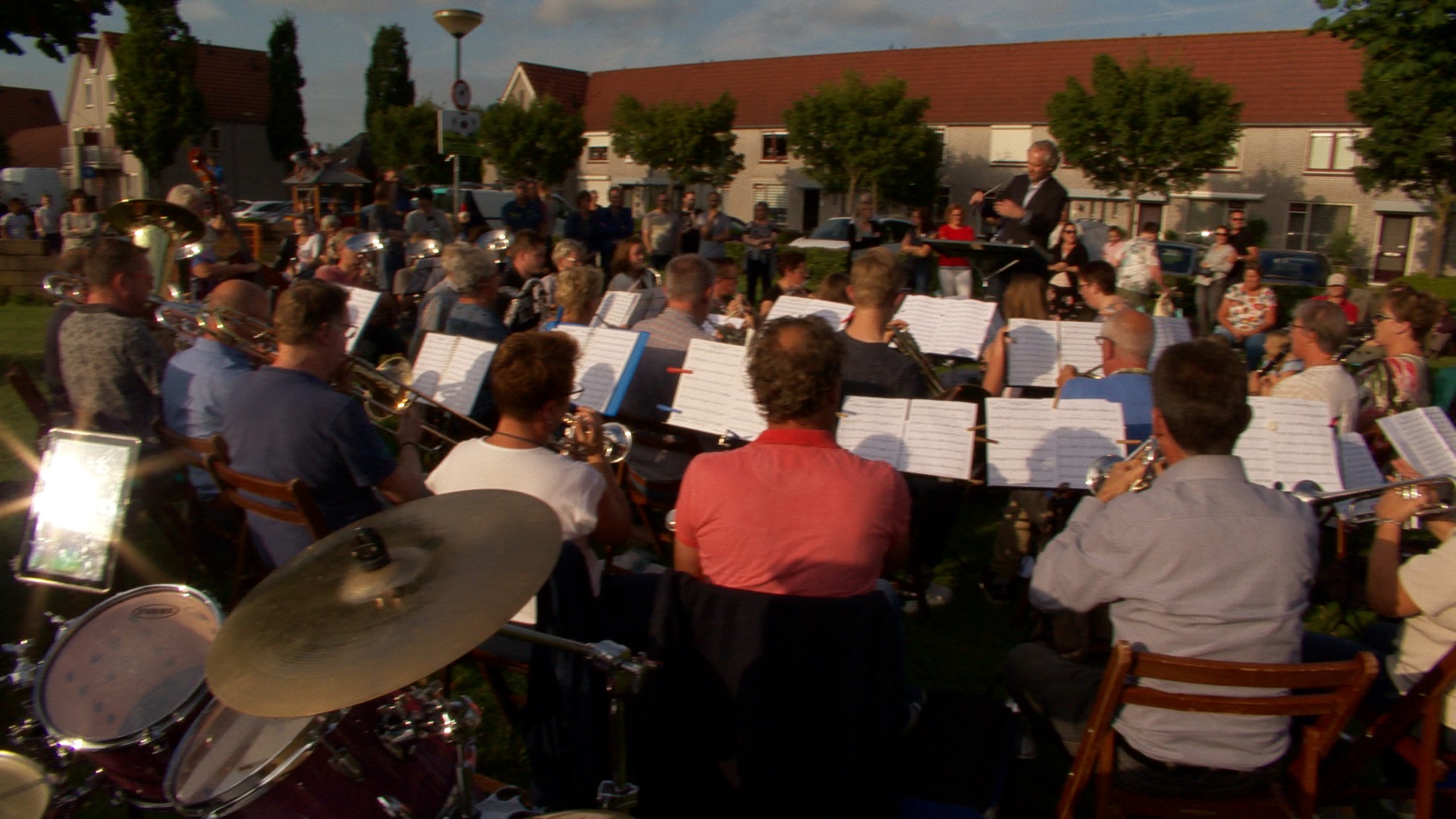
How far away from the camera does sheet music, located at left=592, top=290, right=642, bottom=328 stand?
20.2ft

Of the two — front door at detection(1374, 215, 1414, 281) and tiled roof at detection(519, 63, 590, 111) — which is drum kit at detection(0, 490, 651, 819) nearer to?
front door at detection(1374, 215, 1414, 281)

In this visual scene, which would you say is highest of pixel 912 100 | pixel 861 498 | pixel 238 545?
pixel 912 100

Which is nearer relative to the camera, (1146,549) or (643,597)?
(1146,549)

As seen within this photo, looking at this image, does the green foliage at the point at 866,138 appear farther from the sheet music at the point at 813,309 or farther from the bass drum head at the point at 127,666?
the bass drum head at the point at 127,666

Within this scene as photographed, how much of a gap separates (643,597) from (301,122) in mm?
49351

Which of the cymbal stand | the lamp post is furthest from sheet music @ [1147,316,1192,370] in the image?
the lamp post

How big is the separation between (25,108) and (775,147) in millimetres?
49328

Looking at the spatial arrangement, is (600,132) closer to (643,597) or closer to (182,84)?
(182,84)

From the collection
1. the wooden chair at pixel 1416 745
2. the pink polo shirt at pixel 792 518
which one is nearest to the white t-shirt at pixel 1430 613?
the wooden chair at pixel 1416 745

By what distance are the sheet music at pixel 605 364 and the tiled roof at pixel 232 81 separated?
4643 cm

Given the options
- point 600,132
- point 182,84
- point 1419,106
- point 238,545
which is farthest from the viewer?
point 600,132

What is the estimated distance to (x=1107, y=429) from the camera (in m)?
3.52

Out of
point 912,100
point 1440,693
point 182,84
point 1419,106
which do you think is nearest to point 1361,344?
point 1440,693

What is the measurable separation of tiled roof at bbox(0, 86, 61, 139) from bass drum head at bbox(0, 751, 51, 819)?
6909cm
